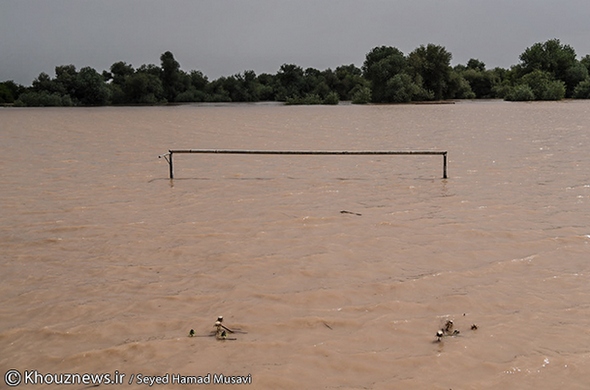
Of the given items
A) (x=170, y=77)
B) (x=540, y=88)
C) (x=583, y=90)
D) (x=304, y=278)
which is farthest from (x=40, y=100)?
(x=304, y=278)

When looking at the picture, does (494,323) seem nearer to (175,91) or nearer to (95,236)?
(95,236)

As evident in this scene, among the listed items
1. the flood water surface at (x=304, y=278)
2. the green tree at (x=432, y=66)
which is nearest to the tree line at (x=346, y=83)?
the green tree at (x=432, y=66)

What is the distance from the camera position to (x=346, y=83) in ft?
265

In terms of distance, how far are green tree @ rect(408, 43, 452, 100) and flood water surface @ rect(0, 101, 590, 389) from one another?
52.9 meters

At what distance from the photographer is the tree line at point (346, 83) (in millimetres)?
59969

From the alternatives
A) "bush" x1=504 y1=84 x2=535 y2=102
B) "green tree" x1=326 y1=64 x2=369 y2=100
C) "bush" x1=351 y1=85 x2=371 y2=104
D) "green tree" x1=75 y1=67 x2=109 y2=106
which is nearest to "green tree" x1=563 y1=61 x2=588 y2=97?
"bush" x1=504 y1=84 x2=535 y2=102

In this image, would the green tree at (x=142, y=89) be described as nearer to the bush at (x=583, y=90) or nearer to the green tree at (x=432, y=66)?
the green tree at (x=432, y=66)

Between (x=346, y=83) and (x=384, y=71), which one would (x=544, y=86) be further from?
(x=346, y=83)

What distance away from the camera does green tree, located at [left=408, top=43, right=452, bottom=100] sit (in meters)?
62.2

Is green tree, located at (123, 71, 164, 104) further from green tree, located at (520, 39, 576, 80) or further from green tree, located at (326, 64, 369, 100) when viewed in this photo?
green tree, located at (520, 39, 576, 80)

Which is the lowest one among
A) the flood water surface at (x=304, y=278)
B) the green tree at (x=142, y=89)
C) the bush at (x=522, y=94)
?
the flood water surface at (x=304, y=278)

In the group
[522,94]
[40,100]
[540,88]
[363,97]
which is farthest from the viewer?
[40,100]

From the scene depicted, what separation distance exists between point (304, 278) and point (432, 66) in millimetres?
60465

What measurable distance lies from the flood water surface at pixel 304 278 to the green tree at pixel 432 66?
5287 cm
